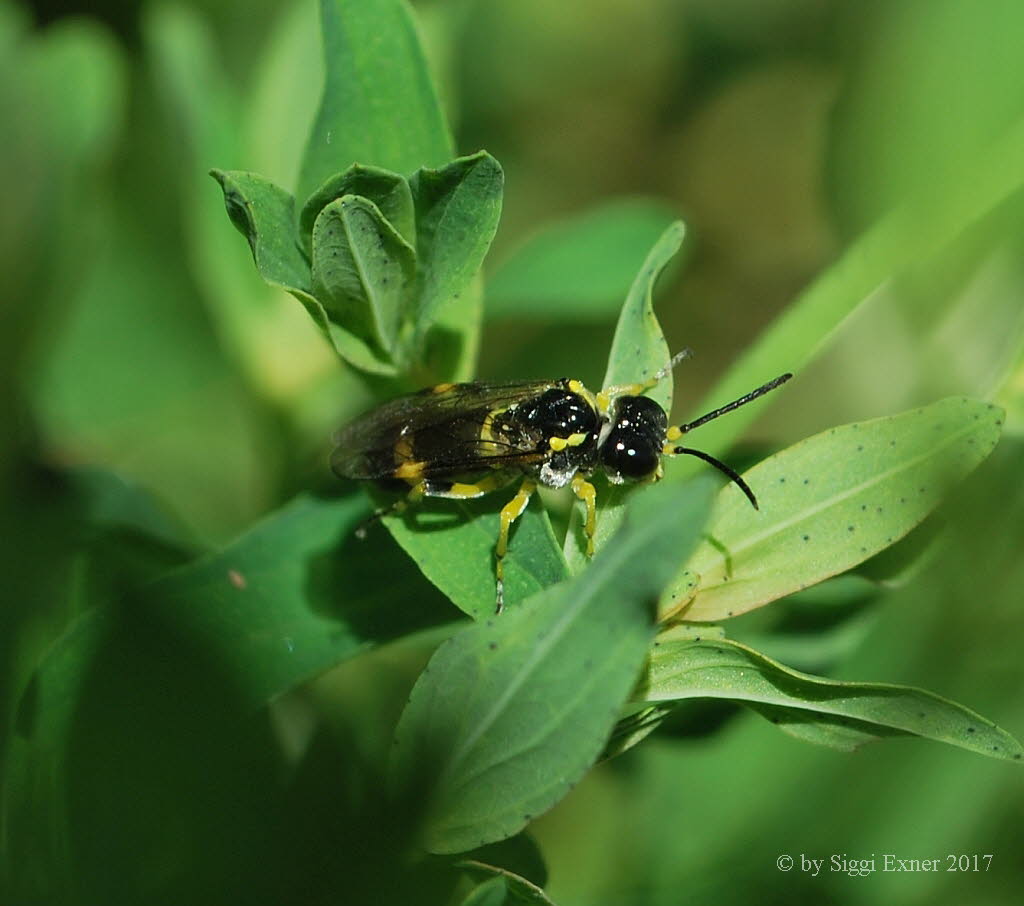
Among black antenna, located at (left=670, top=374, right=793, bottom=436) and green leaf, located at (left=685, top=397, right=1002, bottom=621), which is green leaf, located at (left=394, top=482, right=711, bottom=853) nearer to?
green leaf, located at (left=685, top=397, right=1002, bottom=621)

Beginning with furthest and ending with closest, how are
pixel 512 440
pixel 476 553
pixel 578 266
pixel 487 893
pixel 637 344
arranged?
pixel 578 266
pixel 512 440
pixel 476 553
pixel 637 344
pixel 487 893

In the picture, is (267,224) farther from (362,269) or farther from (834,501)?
(834,501)

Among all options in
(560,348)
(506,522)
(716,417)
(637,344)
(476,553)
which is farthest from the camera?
(560,348)

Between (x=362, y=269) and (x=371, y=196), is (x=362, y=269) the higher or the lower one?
the lower one

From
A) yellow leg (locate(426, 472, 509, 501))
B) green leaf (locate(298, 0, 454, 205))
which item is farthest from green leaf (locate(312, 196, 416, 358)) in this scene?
yellow leg (locate(426, 472, 509, 501))

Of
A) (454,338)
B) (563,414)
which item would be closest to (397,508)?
(454,338)

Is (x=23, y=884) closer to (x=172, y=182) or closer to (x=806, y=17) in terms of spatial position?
(x=172, y=182)
